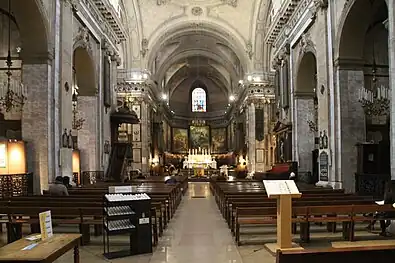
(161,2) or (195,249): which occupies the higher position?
(161,2)

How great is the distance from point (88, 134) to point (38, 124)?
224 inches

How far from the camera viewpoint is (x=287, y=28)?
20828mm

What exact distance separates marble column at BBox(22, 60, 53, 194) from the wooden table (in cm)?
853

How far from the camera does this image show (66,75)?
1470 cm

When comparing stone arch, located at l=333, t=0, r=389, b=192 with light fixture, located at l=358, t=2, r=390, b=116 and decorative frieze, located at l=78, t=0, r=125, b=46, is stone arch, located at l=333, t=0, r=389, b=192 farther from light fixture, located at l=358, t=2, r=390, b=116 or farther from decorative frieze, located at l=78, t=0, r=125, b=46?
decorative frieze, located at l=78, t=0, r=125, b=46

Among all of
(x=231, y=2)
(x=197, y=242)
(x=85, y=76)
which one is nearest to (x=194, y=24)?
(x=231, y=2)

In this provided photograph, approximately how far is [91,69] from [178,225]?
10208mm

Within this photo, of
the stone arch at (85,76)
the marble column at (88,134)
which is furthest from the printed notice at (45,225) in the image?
the stone arch at (85,76)

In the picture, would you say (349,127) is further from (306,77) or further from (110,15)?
(110,15)

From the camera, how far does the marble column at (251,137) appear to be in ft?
109

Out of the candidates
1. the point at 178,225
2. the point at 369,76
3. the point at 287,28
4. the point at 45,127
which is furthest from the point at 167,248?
the point at 287,28

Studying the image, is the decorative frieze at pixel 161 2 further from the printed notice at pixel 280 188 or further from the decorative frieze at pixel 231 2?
the printed notice at pixel 280 188

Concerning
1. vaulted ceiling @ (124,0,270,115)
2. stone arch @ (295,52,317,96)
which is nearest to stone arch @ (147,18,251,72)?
vaulted ceiling @ (124,0,270,115)

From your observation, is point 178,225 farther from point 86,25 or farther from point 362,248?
point 86,25
